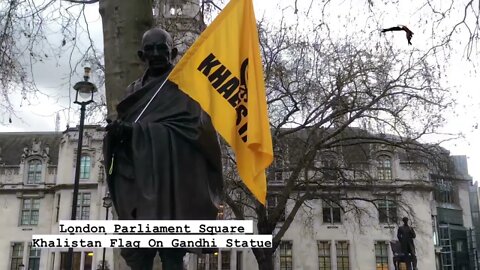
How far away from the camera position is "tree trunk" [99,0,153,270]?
714 cm

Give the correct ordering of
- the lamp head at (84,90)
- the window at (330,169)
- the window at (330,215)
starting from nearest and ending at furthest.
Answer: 1. the lamp head at (84,90)
2. the window at (330,169)
3. the window at (330,215)

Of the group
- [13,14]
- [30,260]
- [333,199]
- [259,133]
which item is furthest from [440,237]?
[259,133]

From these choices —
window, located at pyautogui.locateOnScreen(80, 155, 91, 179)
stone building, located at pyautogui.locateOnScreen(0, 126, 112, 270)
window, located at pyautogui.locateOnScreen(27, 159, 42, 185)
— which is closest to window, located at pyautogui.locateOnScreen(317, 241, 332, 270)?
stone building, located at pyautogui.locateOnScreen(0, 126, 112, 270)

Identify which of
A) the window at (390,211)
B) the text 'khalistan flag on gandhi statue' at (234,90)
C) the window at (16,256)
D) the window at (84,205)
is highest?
the window at (84,205)

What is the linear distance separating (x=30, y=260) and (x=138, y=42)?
3588 cm

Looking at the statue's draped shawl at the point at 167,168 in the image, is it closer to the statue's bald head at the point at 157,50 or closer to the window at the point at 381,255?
the statue's bald head at the point at 157,50

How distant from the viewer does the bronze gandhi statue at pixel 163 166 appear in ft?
8.70

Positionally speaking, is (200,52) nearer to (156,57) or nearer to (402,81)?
(156,57)

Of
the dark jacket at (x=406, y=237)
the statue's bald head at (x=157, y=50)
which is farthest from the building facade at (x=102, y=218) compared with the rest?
the statue's bald head at (x=157, y=50)

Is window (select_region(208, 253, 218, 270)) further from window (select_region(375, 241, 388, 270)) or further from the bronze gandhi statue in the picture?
the bronze gandhi statue

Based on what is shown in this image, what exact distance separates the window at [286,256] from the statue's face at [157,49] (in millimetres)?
35888

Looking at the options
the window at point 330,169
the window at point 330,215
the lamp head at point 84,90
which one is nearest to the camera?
the lamp head at point 84,90

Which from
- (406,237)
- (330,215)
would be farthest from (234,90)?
(330,215)

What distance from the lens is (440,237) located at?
148 feet
